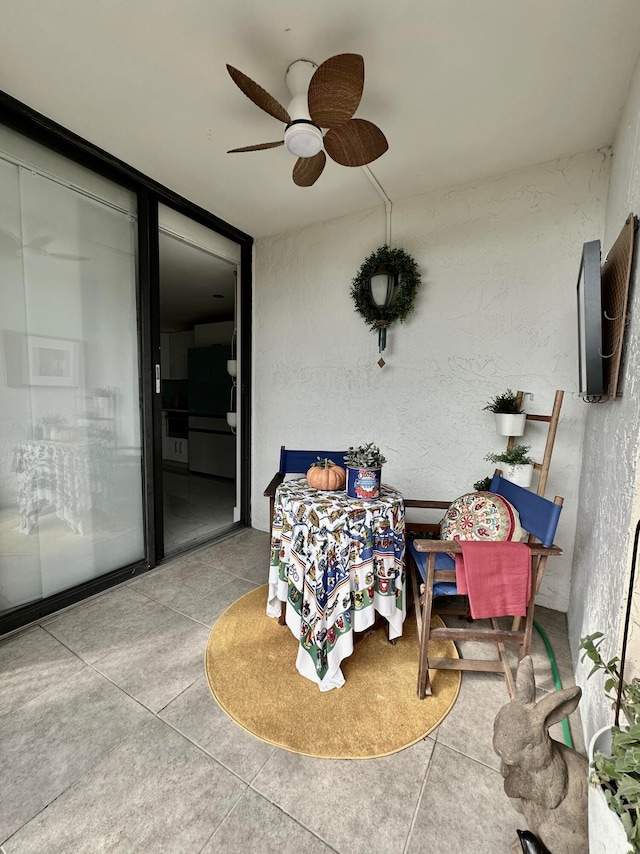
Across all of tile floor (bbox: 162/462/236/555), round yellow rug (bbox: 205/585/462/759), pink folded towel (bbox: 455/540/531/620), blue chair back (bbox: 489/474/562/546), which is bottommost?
round yellow rug (bbox: 205/585/462/759)

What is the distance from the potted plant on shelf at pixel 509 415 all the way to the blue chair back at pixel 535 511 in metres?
0.31

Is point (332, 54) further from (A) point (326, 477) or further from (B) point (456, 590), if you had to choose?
(B) point (456, 590)

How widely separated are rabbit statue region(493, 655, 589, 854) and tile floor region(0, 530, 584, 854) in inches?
9.7

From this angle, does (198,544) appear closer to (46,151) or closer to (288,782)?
(288,782)

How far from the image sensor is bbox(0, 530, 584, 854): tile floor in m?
1.10

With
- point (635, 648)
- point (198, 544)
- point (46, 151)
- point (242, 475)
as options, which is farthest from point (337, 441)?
point (46, 151)

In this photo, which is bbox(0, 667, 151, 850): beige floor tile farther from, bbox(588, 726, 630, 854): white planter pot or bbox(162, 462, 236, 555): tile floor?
bbox(588, 726, 630, 854): white planter pot

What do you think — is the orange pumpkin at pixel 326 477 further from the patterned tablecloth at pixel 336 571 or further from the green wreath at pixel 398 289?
the green wreath at pixel 398 289

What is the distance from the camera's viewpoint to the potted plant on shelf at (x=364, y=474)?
6.12 feet

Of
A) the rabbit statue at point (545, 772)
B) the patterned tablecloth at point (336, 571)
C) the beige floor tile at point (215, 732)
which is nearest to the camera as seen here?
the rabbit statue at point (545, 772)

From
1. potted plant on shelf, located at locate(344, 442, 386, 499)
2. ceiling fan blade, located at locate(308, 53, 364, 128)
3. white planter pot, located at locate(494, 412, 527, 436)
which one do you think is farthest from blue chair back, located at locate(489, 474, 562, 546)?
ceiling fan blade, located at locate(308, 53, 364, 128)

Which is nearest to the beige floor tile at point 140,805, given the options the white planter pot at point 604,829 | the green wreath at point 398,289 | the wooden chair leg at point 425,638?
the wooden chair leg at point 425,638

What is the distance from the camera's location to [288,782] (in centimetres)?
125

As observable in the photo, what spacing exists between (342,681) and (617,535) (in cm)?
130
